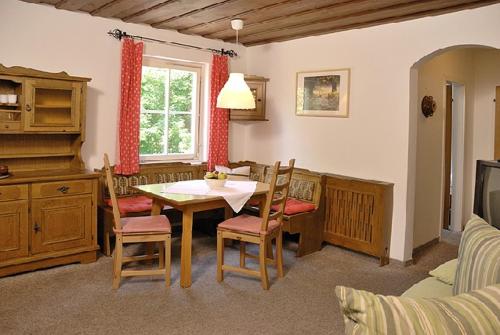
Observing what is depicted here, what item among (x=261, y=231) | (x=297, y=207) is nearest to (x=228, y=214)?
(x=297, y=207)

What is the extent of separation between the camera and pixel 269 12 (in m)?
3.88

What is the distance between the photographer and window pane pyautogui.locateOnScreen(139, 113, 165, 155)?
4859 millimetres

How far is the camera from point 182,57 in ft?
16.2

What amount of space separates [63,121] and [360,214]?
2.97 meters

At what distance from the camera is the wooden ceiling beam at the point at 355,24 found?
3445mm

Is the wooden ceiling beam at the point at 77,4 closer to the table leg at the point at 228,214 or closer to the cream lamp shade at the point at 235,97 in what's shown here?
the cream lamp shade at the point at 235,97

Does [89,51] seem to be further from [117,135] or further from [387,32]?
[387,32]

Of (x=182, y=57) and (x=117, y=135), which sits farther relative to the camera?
(x=182, y=57)

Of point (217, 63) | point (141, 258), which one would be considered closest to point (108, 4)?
point (217, 63)

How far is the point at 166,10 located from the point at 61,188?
1.85 m

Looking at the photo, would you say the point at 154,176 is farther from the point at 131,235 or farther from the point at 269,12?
the point at 269,12

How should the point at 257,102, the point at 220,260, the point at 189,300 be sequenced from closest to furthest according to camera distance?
the point at 189,300 → the point at 220,260 → the point at 257,102

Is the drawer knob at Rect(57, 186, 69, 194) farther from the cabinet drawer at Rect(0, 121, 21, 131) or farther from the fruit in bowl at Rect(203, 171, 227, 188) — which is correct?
the fruit in bowl at Rect(203, 171, 227, 188)

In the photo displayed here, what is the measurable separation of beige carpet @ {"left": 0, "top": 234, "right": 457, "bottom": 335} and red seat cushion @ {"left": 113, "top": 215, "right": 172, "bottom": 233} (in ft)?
1.50
